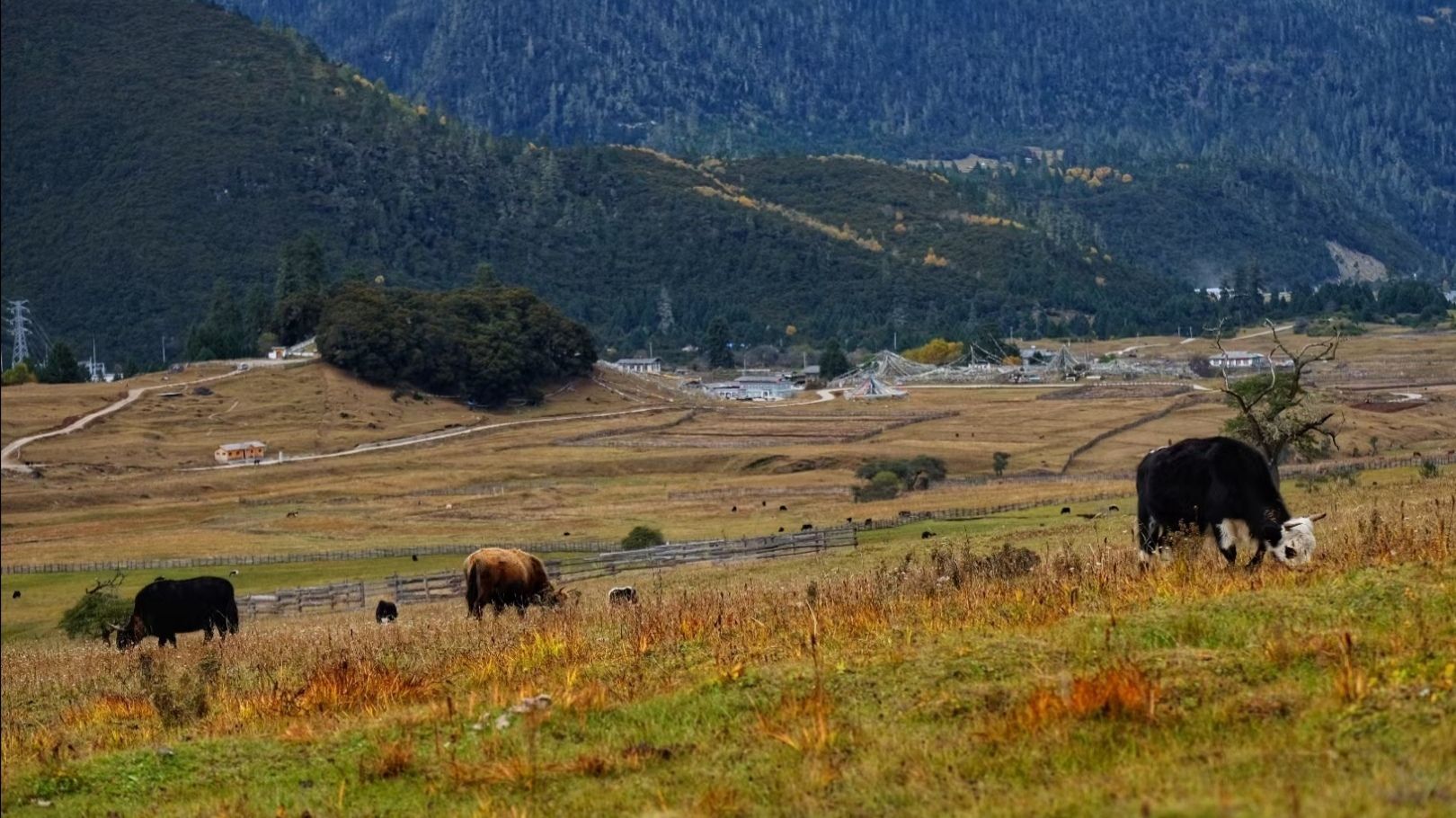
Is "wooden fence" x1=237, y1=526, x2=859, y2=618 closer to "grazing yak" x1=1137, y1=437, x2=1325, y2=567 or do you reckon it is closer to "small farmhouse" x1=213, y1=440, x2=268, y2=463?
"grazing yak" x1=1137, y1=437, x2=1325, y2=567

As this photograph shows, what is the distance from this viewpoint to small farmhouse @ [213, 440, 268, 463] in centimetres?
11300

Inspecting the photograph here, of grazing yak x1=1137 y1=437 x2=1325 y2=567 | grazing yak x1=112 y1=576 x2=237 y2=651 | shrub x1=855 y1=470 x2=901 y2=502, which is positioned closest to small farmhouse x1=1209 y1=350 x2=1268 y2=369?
shrub x1=855 y1=470 x2=901 y2=502

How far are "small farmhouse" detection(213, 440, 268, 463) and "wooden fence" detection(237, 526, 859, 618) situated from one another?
2583 inches

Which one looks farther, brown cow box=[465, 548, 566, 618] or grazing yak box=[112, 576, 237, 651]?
grazing yak box=[112, 576, 237, 651]

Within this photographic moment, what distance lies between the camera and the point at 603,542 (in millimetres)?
66375

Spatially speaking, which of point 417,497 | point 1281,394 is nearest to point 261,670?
point 1281,394

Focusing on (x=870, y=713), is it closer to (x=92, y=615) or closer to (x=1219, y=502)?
(x=1219, y=502)

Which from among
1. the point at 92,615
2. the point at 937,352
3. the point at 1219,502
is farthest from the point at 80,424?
the point at 1219,502

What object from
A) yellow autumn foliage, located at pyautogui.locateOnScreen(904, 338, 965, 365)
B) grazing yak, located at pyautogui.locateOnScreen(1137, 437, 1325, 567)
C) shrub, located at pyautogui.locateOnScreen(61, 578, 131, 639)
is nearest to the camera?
grazing yak, located at pyautogui.locateOnScreen(1137, 437, 1325, 567)

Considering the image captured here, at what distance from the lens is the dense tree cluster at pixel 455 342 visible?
137 m

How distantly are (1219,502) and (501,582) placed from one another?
12.2 meters

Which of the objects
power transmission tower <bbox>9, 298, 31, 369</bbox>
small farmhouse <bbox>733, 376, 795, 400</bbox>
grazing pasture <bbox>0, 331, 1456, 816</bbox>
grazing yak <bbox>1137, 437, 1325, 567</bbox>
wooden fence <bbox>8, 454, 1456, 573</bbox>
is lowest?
wooden fence <bbox>8, 454, 1456, 573</bbox>

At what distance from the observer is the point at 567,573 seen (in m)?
48.4

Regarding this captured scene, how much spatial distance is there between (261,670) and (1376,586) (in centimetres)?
1063
